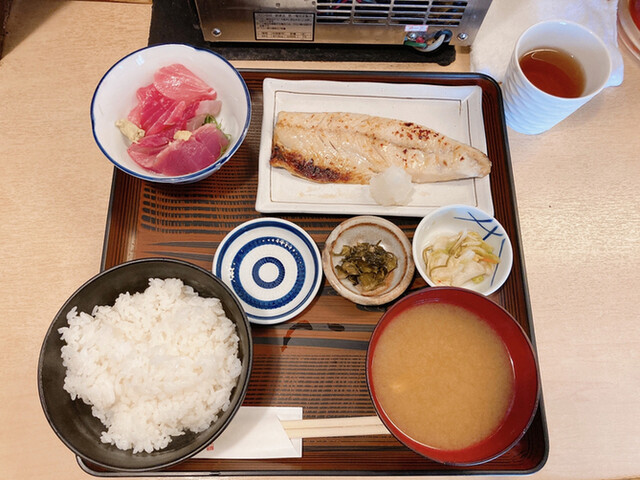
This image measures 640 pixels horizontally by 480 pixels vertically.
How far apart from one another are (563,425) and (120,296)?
160cm

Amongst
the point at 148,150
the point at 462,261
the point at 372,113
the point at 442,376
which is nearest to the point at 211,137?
the point at 148,150

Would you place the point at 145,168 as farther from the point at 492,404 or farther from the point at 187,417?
the point at 492,404

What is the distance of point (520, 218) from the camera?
1960 mm

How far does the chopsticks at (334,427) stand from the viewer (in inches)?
63.6

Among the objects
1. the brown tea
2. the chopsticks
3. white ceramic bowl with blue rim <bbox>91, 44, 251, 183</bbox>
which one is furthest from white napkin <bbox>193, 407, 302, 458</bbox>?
the brown tea

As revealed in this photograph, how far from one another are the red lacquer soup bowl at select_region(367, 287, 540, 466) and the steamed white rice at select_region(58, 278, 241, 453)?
1.58 ft

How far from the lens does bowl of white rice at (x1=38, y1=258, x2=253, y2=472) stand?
141cm

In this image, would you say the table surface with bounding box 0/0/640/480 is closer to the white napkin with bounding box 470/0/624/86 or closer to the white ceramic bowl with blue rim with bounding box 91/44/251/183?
the white napkin with bounding box 470/0/624/86

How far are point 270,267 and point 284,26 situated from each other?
1.04 meters

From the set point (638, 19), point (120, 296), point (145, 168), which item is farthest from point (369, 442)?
point (638, 19)

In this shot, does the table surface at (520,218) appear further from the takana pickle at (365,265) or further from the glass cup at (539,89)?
the takana pickle at (365,265)

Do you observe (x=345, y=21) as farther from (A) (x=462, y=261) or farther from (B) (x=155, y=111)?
(A) (x=462, y=261)

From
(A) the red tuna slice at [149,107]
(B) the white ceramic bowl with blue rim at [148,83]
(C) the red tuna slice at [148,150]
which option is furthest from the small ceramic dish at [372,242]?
(A) the red tuna slice at [149,107]

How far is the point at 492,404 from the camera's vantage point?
1.48 m
